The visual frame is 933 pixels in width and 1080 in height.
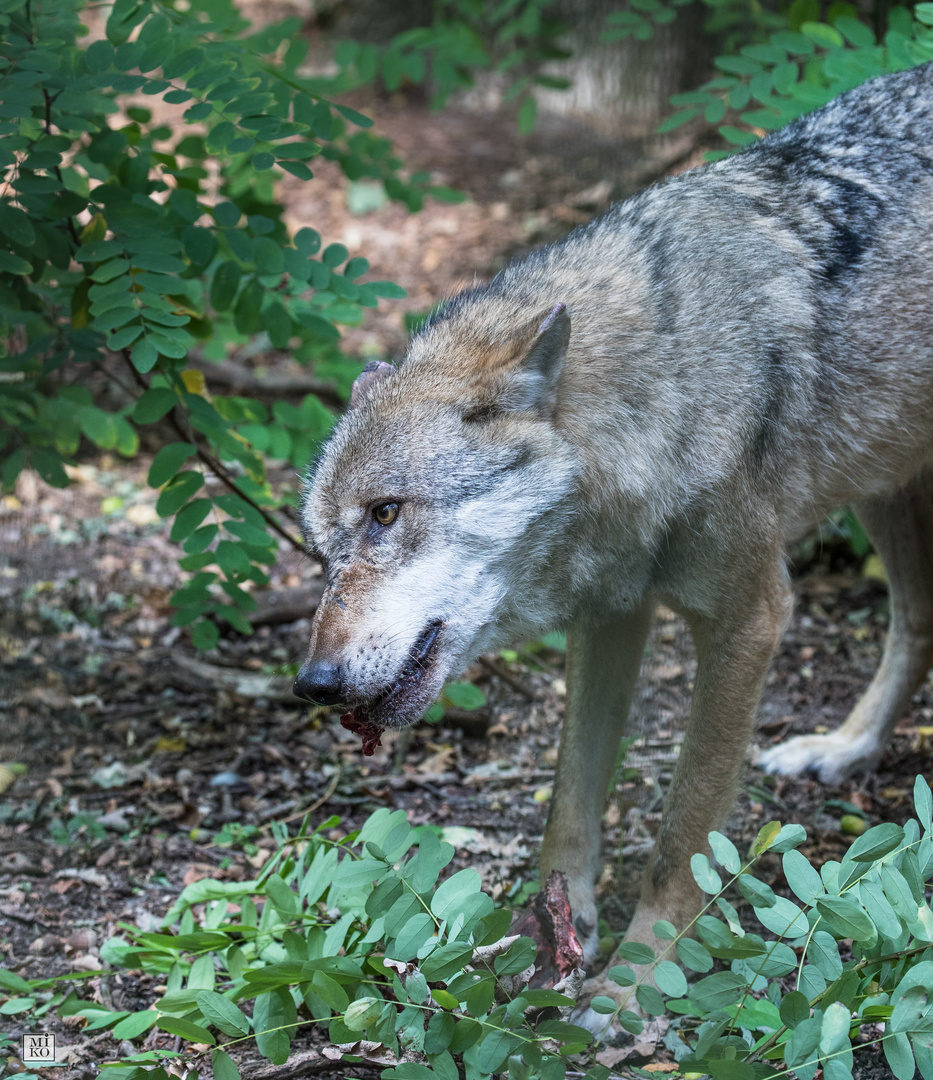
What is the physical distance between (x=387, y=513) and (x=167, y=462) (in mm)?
1523

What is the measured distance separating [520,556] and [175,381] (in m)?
1.81

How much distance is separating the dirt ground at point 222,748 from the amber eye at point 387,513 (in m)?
1.62

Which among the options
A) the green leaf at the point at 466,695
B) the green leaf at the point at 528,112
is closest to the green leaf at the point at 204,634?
the green leaf at the point at 466,695

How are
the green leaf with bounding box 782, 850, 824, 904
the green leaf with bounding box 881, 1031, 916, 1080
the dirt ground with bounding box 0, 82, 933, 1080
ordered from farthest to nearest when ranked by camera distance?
the dirt ground with bounding box 0, 82, 933, 1080 < the green leaf with bounding box 782, 850, 824, 904 < the green leaf with bounding box 881, 1031, 916, 1080

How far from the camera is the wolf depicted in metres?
3.22

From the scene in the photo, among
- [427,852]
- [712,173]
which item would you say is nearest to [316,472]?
[427,852]

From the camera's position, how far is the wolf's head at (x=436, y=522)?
10.3 feet

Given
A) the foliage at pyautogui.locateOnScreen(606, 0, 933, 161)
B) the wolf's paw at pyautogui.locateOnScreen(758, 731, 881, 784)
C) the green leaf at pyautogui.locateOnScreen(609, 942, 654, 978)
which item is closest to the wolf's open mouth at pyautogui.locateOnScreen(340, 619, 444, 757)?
the green leaf at pyautogui.locateOnScreen(609, 942, 654, 978)

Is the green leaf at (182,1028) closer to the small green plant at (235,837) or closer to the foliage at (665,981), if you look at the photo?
the foliage at (665,981)

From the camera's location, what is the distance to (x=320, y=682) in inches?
120

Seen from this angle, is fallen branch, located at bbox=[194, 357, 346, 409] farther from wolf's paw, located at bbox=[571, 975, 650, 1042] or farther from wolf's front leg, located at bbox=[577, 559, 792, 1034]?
wolf's paw, located at bbox=[571, 975, 650, 1042]

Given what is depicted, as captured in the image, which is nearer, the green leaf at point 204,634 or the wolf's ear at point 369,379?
the wolf's ear at point 369,379

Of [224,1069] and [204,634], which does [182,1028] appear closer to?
[224,1069]

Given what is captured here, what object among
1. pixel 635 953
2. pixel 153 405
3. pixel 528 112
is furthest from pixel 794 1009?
pixel 528 112
